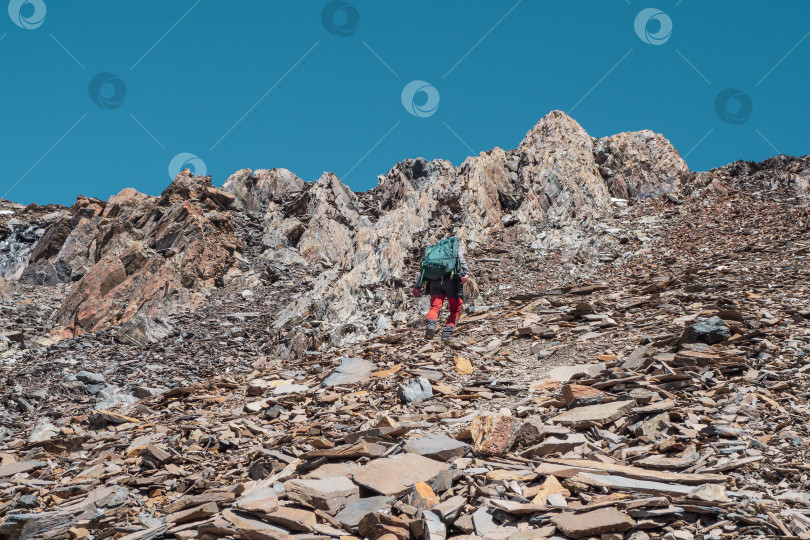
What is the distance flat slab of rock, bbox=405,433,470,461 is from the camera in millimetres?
5922

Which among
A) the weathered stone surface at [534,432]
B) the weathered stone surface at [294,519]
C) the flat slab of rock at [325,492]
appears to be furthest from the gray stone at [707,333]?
the weathered stone surface at [294,519]

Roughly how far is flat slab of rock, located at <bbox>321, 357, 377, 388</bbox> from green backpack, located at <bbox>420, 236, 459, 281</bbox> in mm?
2579

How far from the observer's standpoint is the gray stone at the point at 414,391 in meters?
8.32

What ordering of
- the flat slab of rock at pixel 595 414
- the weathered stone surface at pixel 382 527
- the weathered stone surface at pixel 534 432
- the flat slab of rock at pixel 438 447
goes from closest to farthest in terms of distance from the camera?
the weathered stone surface at pixel 382 527 < the flat slab of rock at pixel 438 447 < the weathered stone surface at pixel 534 432 < the flat slab of rock at pixel 595 414

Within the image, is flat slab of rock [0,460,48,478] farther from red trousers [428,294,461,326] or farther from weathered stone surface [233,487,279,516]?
red trousers [428,294,461,326]

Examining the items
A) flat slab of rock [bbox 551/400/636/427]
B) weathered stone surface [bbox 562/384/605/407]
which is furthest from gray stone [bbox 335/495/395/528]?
weathered stone surface [bbox 562/384/605/407]

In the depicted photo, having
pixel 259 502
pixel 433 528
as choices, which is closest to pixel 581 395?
pixel 433 528

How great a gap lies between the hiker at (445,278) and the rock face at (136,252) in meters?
13.8

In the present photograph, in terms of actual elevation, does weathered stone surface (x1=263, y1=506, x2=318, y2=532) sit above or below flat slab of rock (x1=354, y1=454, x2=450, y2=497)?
below

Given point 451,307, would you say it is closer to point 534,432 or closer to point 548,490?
point 534,432

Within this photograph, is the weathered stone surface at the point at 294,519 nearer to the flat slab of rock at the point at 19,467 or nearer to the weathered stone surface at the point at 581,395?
the weathered stone surface at the point at 581,395

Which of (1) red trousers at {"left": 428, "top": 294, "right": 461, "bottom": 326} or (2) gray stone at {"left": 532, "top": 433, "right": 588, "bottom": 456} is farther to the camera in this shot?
(1) red trousers at {"left": 428, "top": 294, "right": 461, "bottom": 326}

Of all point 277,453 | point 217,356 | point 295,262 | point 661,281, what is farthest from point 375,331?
point 295,262

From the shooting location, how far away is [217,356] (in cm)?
1634
